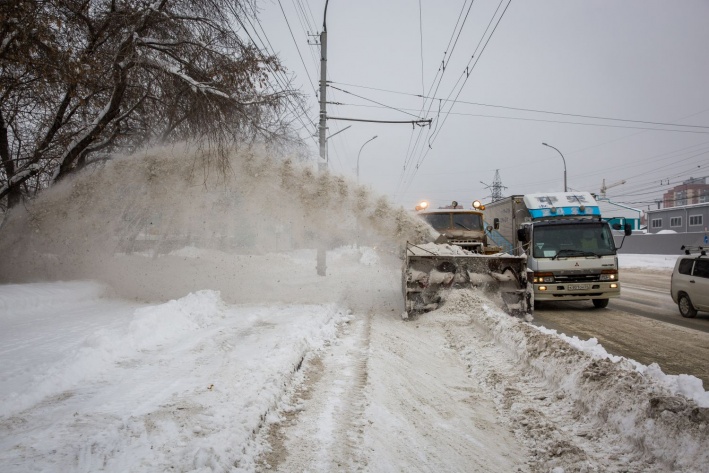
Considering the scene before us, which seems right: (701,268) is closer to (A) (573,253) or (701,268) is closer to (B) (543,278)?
(A) (573,253)

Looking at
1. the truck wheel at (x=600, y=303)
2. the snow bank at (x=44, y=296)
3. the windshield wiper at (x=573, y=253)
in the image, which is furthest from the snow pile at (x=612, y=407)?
the snow bank at (x=44, y=296)

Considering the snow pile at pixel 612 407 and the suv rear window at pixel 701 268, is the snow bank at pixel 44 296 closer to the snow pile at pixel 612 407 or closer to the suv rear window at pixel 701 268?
the snow pile at pixel 612 407

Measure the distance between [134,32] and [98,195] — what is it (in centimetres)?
427

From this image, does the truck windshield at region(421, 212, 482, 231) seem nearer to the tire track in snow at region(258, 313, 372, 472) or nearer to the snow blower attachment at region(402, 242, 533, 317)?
the snow blower attachment at region(402, 242, 533, 317)

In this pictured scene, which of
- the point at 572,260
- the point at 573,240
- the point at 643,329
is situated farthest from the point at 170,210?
the point at 643,329

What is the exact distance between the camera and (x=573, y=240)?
10.7 metres

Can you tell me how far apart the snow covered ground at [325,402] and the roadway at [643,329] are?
1578mm

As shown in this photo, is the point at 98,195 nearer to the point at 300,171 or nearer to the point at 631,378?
the point at 300,171

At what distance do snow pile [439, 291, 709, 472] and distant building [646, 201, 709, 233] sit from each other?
167 feet

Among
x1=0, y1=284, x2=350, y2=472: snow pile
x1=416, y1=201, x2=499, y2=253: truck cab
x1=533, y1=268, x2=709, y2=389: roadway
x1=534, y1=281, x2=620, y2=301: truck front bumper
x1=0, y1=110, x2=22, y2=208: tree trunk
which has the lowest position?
x1=533, y1=268, x2=709, y2=389: roadway

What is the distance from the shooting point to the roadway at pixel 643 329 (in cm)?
587

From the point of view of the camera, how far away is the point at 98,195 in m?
10.6

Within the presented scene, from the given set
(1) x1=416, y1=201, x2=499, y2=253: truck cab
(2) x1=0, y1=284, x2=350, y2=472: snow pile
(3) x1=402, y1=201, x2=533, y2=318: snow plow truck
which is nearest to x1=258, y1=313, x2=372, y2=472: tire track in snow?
(2) x1=0, y1=284, x2=350, y2=472: snow pile

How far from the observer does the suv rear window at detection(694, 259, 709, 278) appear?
913cm
